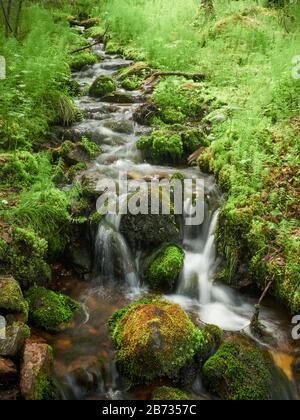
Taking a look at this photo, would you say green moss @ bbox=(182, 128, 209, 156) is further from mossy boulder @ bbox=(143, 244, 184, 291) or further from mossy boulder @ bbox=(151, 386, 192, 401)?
mossy boulder @ bbox=(151, 386, 192, 401)

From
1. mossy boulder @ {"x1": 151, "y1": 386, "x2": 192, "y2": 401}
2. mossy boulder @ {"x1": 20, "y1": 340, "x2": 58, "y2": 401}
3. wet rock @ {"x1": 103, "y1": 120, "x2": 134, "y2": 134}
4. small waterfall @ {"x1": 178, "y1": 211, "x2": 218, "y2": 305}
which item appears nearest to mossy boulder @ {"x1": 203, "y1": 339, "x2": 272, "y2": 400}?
mossy boulder @ {"x1": 151, "y1": 386, "x2": 192, "y2": 401}

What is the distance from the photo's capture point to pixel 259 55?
10.6m

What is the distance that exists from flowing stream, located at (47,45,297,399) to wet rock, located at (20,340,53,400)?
299mm

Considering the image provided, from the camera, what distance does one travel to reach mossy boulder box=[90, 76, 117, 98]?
1087 cm

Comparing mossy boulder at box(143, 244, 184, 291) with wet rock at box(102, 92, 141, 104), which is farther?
wet rock at box(102, 92, 141, 104)

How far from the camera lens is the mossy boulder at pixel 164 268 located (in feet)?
20.4

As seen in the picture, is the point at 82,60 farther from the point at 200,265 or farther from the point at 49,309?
the point at 49,309

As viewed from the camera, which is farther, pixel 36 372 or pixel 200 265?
pixel 200 265

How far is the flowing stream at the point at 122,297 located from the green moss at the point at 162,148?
0.21m

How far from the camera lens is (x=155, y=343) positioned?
4617 millimetres

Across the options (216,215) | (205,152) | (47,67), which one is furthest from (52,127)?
(216,215)

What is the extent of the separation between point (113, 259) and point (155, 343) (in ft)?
6.90

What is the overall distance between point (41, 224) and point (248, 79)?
6.39 metres

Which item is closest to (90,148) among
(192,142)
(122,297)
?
(192,142)
